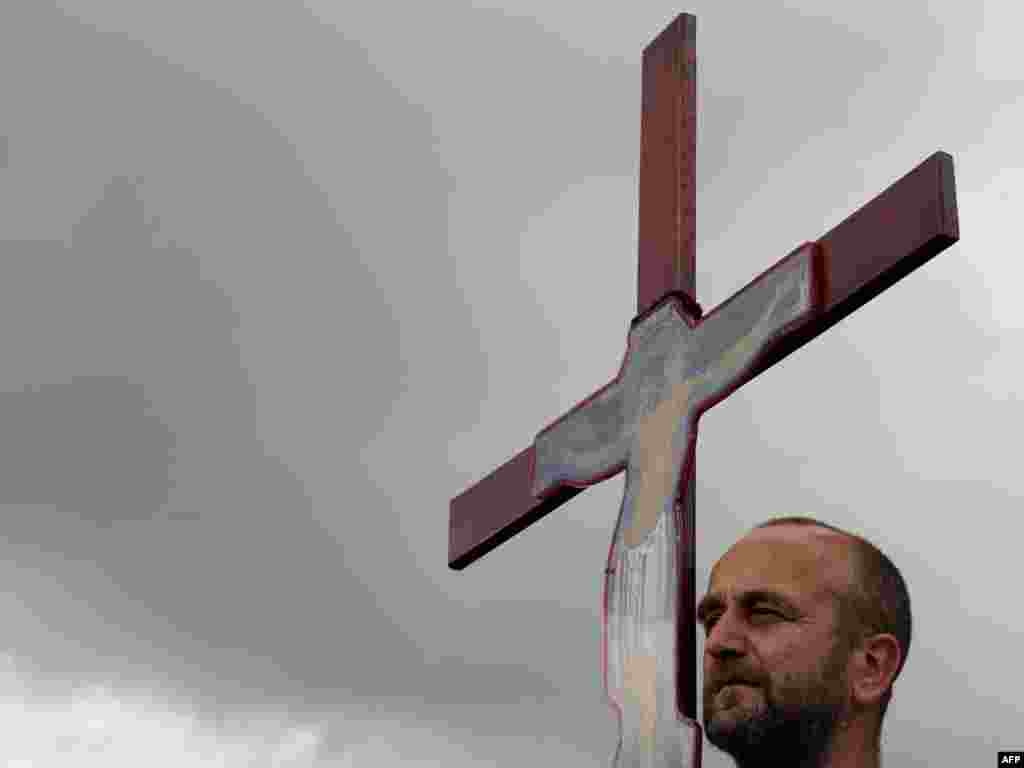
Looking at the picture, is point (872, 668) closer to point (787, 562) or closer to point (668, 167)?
point (787, 562)

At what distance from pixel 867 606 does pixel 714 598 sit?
62cm

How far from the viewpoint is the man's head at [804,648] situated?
686 cm

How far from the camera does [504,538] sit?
9484 mm

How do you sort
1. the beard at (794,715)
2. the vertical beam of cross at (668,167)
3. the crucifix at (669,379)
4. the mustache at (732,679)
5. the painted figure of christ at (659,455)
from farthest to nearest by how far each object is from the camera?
the vertical beam of cross at (668,167), the painted figure of christ at (659,455), the crucifix at (669,379), the mustache at (732,679), the beard at (794,715)

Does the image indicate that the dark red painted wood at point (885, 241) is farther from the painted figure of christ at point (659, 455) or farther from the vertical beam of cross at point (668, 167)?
the vertical beam of cross at point (668, 167)

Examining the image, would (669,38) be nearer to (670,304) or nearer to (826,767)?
(670,304)

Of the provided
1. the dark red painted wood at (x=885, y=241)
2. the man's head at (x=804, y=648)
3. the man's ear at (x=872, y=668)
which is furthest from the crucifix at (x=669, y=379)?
the man's ear at (x=872, y=668)

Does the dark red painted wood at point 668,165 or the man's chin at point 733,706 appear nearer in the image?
the man's chin at point 733,706

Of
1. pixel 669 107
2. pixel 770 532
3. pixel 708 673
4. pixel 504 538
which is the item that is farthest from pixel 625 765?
pixel 669 107

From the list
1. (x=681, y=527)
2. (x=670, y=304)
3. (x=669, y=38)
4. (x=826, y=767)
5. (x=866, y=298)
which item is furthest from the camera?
(x=669, y=38)

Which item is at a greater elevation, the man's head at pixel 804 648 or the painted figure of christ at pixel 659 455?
the painted figure of christ at pixel 659 455

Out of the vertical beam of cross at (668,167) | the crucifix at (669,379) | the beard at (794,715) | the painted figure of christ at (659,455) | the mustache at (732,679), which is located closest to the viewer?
the beard at (794,715)

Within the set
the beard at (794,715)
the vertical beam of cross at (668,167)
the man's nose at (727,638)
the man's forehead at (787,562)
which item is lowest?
the beard at (794,715)

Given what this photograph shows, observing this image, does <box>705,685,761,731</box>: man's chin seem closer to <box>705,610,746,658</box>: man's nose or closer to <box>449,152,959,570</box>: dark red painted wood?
<box>705,610,746,658</box>: man's nose
